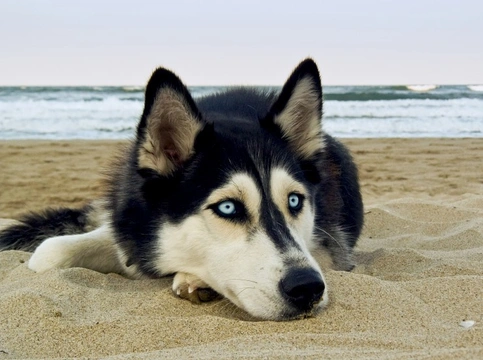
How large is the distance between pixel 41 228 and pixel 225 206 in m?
2.42

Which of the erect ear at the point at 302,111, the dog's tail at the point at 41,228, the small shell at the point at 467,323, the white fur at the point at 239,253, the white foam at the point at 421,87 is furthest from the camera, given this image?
the white foam at the point at 421,87

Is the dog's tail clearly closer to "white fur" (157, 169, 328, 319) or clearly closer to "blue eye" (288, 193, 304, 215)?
"white fur" (157, 169, 328, 319)

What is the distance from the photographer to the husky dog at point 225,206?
2674mm

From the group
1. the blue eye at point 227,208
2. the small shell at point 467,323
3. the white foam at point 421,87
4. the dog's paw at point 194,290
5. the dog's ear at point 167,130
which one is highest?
the dog's ear at point 167,130

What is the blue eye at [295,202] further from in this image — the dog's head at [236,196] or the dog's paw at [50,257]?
the dog's paw at [50,257]

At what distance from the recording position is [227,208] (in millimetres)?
2896

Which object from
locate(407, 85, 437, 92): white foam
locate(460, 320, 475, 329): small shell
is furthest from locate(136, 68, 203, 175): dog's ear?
locate(407, 85, 437, 92): white foam

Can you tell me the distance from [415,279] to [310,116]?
1148 millimetres

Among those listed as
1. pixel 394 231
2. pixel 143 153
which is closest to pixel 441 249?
pixel 394 231

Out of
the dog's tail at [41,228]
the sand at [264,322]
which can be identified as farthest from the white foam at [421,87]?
the dog's tail at [41,228]

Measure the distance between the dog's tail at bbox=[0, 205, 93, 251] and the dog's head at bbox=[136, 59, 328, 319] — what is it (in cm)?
165

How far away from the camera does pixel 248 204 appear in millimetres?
2889

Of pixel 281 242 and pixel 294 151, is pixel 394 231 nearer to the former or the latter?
pixel 294 151

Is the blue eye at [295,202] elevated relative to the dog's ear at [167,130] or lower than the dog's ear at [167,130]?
lower
